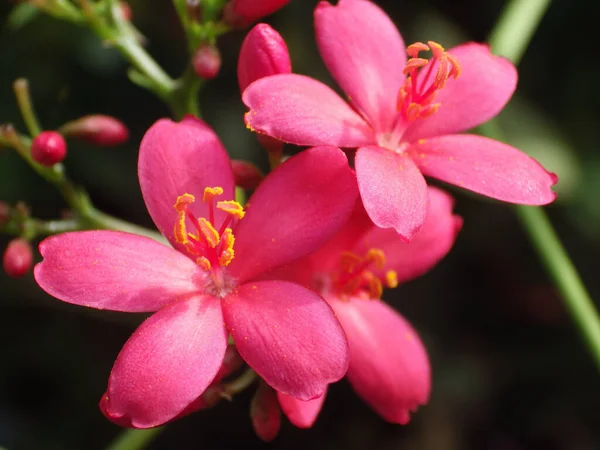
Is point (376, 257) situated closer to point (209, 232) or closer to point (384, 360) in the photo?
point (384, 360)

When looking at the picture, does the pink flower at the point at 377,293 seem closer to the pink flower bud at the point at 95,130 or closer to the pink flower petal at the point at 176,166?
the pink flower petal at the point at 176,166

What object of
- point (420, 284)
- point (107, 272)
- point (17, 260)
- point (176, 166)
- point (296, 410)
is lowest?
point (420, 284)

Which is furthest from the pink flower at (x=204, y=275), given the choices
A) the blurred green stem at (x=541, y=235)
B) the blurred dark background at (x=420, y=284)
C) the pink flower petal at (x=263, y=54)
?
the blurred dark background at (x=420, y=284)

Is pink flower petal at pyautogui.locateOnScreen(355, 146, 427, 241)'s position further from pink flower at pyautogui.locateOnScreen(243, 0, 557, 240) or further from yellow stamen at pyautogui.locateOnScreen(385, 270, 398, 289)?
yellow stamen at pyautogui.locateOnScreen(385, 270, 398, 289)

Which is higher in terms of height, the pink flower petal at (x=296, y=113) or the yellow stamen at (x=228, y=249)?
the pink flower petal at (x=296, y=113)

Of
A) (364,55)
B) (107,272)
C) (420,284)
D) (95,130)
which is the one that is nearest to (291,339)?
(107,272)

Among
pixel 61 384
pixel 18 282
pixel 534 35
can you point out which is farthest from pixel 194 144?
pixel 534 35
